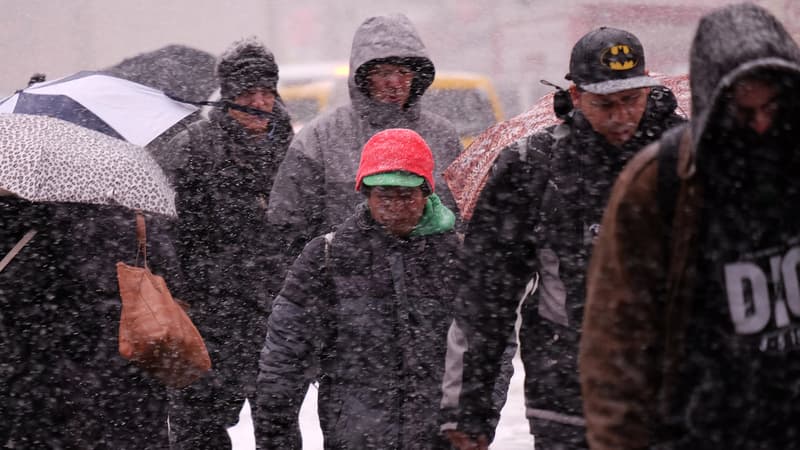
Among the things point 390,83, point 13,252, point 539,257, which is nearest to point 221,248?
point 390,83

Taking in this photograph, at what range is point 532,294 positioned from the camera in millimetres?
3775

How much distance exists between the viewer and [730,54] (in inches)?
98.7

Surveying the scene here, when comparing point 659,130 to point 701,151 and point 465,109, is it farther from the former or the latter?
point 465,109

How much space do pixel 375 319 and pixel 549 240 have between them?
0.76 metres

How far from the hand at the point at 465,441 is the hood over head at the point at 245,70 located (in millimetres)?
2852

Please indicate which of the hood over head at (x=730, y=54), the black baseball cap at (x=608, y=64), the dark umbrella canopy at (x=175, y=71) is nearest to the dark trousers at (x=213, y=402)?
the dark umbrella canopy at (x=175, y=71)

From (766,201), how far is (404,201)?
1.86 m

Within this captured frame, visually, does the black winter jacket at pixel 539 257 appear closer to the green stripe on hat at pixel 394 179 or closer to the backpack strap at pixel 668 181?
the green stripe on hat at pixel 394 179

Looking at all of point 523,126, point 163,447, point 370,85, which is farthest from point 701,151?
point 370,85

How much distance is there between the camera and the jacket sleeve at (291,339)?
4.30 metres

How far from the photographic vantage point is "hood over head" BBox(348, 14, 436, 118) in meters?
5.81

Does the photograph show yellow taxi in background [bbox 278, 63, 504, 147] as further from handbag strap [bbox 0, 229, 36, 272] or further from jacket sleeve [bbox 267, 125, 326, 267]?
handbag strap [bbox 0, 229, 36, 272]

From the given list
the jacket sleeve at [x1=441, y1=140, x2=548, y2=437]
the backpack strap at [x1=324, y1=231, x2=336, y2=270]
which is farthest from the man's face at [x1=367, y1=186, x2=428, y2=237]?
the jacket sleeve at [x1=441, y1=140, x2=548, y2=437]

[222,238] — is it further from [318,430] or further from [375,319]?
[375,319]
